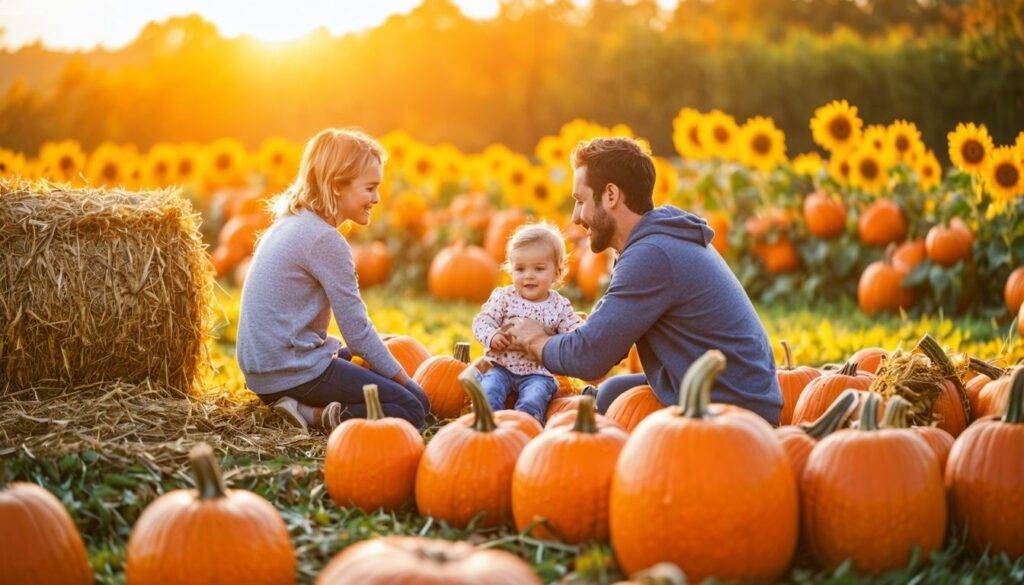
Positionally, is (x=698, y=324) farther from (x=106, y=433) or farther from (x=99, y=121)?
(x=99, y=121)

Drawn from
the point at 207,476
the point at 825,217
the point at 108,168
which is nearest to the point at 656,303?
the point at 207,476

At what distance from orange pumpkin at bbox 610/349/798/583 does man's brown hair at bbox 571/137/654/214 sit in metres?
1.55

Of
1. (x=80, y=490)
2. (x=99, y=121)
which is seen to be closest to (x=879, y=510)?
(x=80, y=490)

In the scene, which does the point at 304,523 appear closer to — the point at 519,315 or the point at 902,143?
the point at 519,315

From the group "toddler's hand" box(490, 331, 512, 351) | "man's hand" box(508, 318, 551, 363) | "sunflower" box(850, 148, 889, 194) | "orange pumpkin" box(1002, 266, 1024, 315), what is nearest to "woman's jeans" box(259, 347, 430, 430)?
"toddler's hand" box(490, 331, 512, 351)

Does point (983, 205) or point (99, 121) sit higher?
point (99, 121)

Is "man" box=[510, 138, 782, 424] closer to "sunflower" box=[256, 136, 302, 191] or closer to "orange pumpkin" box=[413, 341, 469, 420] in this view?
"orange pumpkin" box=[413, 341, 469, 420]

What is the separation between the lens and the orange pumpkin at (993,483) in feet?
11.0

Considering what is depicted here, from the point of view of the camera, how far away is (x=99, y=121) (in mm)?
20062

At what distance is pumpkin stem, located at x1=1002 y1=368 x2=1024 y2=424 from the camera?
346cm

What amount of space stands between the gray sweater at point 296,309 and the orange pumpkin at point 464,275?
16.8ft

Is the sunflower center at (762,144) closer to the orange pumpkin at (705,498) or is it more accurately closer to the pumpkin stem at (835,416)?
the pumpkin stem at (835,416)

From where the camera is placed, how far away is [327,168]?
201 inches

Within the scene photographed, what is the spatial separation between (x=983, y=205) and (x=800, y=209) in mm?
1962
